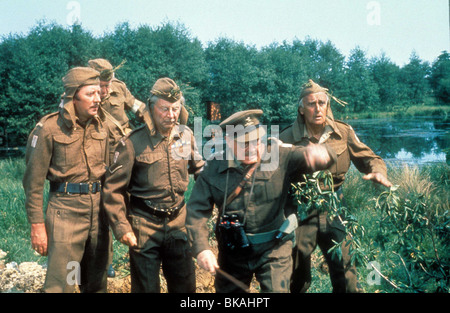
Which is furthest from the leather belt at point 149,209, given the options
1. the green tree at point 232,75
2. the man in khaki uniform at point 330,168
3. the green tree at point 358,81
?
the green tree at point 358,81

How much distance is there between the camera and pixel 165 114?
3818 millimetres

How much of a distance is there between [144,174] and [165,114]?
0.59 metres

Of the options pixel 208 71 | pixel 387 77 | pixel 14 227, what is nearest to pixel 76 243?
pixel 14 227

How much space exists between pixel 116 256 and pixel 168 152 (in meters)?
2.55

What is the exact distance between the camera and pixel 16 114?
94.3 feet

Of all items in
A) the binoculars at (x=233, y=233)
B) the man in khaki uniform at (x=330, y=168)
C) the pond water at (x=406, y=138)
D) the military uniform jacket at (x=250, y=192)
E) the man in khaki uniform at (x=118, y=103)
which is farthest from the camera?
the pond water at (x=406, y=138)

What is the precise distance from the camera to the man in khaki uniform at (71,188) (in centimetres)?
363

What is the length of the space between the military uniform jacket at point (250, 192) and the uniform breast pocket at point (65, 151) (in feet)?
3.89

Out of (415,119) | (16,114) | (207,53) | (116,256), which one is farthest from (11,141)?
(415,119)

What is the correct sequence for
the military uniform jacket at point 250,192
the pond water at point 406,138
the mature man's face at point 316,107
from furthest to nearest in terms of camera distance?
the pond water at point 406,138 → the mature man's face at point 316,107 → the military uniform jacket at point 250,192

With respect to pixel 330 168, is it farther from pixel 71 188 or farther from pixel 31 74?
pixel 31 74

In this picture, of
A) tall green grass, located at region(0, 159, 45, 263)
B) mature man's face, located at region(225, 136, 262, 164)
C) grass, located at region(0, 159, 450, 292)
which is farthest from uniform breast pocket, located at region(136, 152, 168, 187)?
tall green grass, located at region(0, 159, 45, 263)

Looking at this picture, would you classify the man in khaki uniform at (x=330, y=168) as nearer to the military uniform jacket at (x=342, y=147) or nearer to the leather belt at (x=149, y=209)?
the military uniform jacket at (x=342, y=147)
